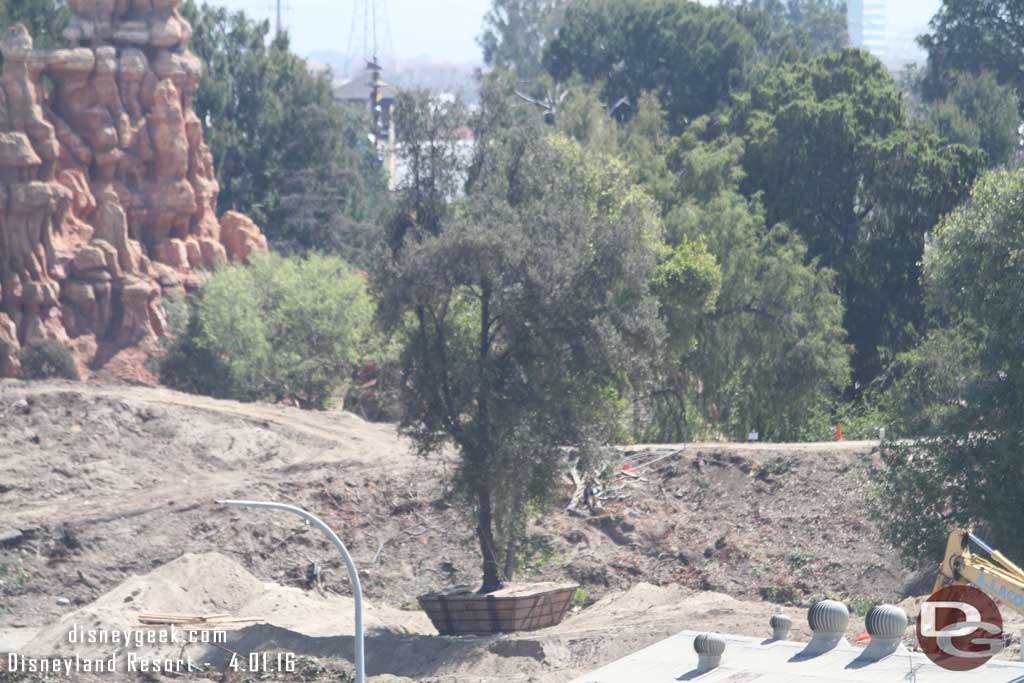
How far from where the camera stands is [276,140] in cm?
8412

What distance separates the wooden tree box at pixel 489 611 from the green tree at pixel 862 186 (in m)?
23.5

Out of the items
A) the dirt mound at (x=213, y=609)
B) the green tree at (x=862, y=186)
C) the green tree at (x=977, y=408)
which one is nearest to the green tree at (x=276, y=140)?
the green tree at (x=862, y=186)

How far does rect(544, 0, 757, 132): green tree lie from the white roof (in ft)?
189

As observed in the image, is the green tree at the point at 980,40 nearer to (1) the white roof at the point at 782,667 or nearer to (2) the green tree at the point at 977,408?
(2) the green tree at the point at 977,408

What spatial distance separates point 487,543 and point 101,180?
3597 centimetres

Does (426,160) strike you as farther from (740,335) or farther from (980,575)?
(740,335)

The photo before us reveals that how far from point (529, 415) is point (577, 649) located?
17.6ft

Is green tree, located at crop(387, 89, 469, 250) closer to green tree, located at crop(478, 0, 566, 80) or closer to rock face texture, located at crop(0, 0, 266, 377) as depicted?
rock face texture, located at crop(0, 0, 266, 377)

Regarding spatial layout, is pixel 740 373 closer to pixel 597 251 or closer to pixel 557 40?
pixel 597 251

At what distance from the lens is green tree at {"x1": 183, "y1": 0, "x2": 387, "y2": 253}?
80.8m

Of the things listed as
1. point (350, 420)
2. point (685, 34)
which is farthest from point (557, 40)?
point (350, 420)

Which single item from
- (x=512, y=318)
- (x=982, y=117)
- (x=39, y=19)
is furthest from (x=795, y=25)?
(x=512, y=318)

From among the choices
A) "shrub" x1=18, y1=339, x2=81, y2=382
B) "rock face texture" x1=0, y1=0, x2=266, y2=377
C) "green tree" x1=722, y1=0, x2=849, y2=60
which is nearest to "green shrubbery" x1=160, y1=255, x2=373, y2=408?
"shrub" x1=18, y1=339, x2=81, y2=382

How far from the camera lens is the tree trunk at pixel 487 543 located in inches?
1393
